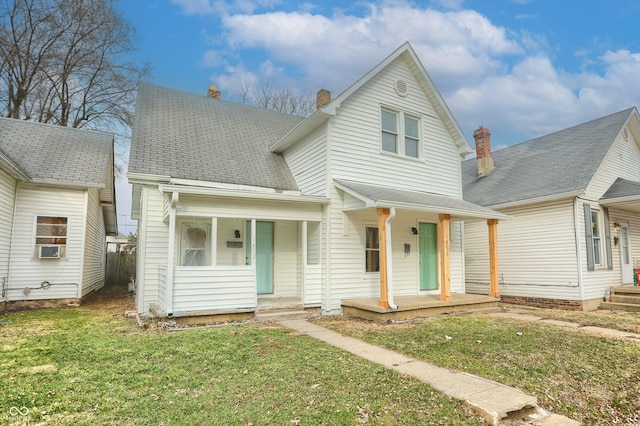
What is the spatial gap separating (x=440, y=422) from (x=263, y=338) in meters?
3.55

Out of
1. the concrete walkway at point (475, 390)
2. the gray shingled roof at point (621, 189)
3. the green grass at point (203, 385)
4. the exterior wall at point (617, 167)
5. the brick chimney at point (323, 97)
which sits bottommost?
the concrete walkway at point (475, 390)

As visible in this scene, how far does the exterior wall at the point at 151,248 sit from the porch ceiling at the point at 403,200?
4281 mm

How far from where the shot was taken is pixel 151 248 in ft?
27.5

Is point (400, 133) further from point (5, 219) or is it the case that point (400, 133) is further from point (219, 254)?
point (5, 219)

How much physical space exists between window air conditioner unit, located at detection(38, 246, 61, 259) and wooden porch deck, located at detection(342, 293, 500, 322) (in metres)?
8.26

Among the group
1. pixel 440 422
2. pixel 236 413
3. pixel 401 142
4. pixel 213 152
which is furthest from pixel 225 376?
pixel 401 142

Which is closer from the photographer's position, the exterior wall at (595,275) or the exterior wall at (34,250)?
the exterior wall at (34,250)

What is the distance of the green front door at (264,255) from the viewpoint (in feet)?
30.7

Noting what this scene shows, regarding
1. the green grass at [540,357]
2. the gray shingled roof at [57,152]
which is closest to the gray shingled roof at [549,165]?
the green grass at [540,357]

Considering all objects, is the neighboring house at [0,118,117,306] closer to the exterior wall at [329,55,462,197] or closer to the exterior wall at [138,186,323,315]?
the exterior wall at [138,186,323,315]

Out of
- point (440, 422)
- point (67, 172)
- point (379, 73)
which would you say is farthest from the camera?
point (67, 172)

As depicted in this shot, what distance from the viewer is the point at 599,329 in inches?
291

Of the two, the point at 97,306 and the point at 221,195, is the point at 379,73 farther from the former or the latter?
the point at 97,306

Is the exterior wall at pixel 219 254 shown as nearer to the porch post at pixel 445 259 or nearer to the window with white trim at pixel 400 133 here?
the window with white trim at pixel 400 133
